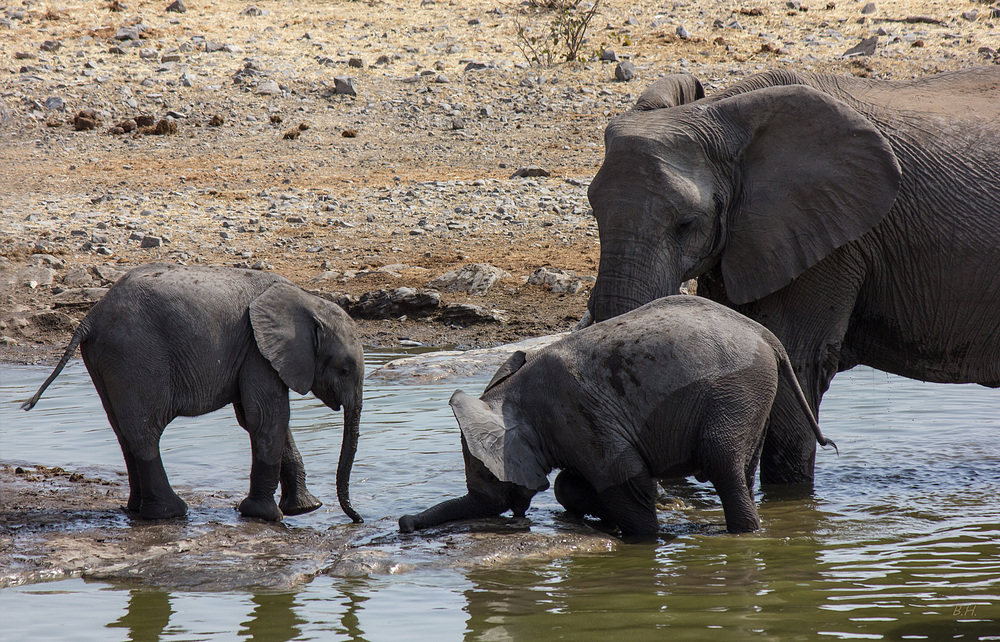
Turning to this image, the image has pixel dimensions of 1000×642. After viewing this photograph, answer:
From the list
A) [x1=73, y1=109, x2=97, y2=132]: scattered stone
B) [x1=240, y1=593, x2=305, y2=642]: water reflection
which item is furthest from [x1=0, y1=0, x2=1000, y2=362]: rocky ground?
[x1=240, y1=593, x2=305, y2=642]: water reflection

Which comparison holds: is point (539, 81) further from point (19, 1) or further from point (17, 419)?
point (17, 419)

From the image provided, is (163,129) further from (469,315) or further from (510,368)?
(510,368)

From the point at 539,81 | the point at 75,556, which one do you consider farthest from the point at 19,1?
the point at 75,556

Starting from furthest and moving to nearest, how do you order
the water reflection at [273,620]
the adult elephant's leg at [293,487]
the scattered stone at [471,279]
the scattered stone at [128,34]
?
the scattered stone at [128,34] < the scattered stone at [471,279] < the adult elephant's leg at [293,487] < the water reflection at [273,620]

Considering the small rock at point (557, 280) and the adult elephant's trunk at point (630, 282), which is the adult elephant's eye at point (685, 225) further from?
the small rock at point (557, 280)

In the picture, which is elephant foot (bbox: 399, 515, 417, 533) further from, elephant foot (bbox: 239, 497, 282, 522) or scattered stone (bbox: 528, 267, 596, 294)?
scattered stone (bbox: 528, 267, 596, 294)

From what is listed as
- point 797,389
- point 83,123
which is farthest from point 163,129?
point 797,389

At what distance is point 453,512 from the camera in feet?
20.1

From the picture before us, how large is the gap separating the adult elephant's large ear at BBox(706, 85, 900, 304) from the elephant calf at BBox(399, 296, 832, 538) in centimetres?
44

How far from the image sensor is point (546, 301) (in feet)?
41.9

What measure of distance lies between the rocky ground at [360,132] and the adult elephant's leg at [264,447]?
229 inches

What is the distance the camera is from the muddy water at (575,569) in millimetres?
4688

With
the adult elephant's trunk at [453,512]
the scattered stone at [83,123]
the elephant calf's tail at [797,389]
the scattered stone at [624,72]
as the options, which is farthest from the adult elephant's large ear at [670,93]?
the scattered stone at [83,123]

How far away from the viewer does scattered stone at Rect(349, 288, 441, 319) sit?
497 inches
